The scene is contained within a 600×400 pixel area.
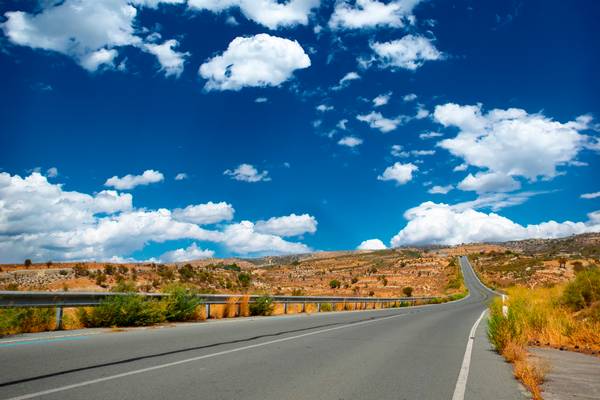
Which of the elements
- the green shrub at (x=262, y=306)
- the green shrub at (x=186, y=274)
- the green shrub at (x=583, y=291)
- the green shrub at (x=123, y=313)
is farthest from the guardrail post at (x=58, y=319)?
the green shrub at (x=186, y=274)

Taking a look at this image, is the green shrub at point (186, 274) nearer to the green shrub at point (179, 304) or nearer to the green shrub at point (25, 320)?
the green shrub at point (179, 304)

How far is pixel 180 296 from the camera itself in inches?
698

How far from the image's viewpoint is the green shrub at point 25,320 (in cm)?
1105

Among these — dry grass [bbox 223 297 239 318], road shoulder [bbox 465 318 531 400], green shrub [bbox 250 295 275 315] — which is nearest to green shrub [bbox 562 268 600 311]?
road shoulder [bbox 465 318 531 400]

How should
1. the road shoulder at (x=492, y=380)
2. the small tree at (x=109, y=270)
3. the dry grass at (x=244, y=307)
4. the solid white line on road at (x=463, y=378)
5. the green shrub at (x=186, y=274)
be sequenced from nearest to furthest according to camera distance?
1. the solid white line on road at (x=463, y=378)
2. the road shoulder at (x=492, y=380)
3. the dry grass at (x=244, y=307)
4. the small tree at (x=109, y=270)
5. the green shrub at (x=186, y=274)

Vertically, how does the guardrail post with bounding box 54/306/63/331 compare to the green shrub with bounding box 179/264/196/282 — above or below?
below

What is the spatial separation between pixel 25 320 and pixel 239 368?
724cm

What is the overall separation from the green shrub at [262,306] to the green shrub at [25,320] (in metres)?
11.5

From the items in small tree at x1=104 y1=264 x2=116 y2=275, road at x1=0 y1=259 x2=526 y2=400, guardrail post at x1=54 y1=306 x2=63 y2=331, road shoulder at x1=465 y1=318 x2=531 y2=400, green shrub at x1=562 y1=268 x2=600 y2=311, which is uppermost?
small tree at x1=104 y1=264 x2=116 y2=275

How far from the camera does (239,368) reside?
26.4 feet

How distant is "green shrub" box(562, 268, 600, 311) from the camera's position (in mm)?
17109

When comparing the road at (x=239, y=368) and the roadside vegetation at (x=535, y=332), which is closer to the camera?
the road at (x=239, y=368)

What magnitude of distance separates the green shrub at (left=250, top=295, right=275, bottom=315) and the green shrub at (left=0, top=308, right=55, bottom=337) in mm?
11496

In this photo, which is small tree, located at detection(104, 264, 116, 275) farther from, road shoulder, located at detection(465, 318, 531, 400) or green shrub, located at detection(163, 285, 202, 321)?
road shoulder, located at detection(465, 318, 531, 400)
